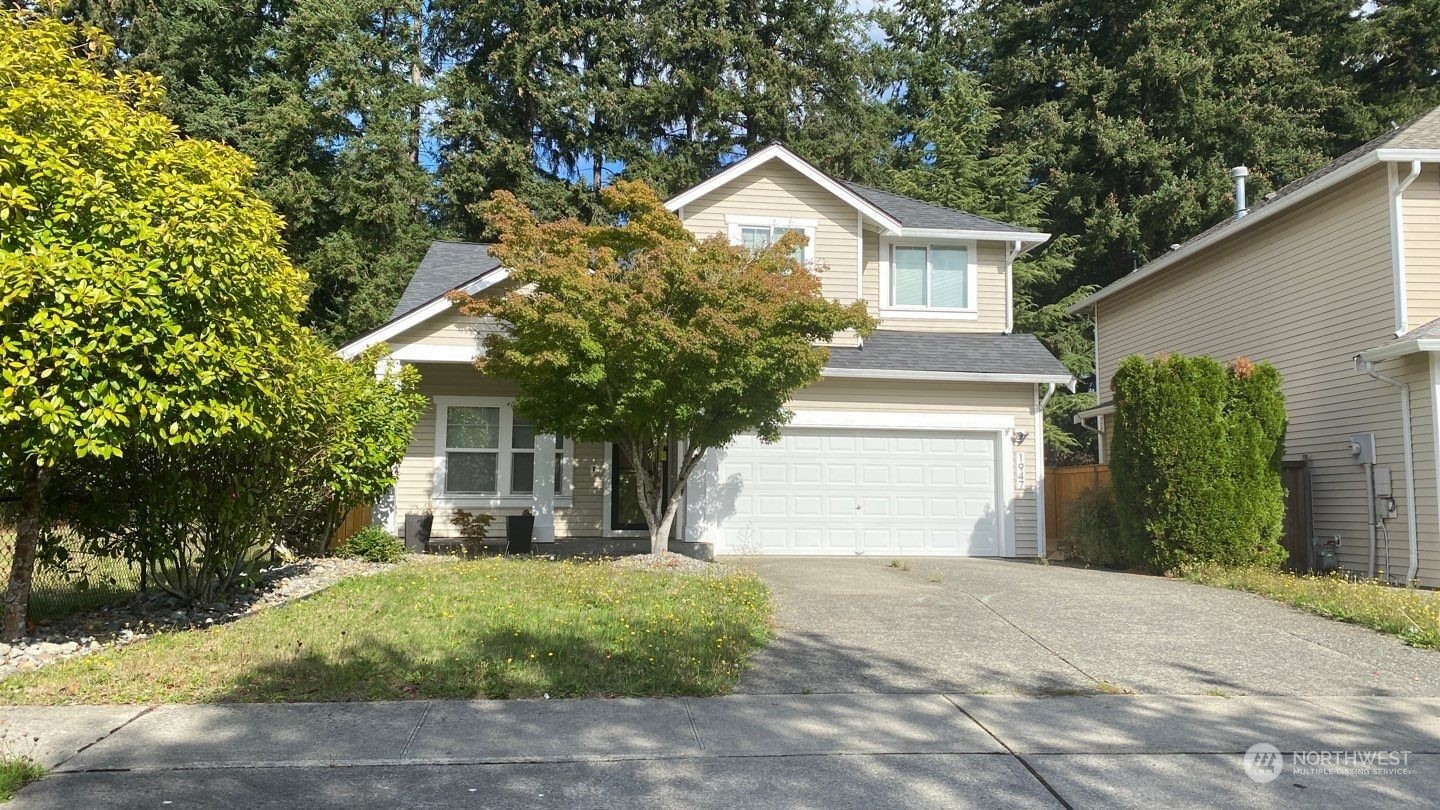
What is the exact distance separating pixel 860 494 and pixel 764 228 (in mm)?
4864

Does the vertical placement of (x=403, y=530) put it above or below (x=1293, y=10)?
below

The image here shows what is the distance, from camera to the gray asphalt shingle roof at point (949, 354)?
14.6 m

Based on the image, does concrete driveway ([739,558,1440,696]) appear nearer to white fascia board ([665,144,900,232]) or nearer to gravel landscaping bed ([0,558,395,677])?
gravel landscaping bed ([0,558,395,677])

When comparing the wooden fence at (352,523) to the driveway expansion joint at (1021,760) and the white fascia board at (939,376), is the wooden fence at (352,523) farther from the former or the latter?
the driveway expansion joint at (1021,760)

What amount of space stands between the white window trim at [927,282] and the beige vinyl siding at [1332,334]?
4.32 metres

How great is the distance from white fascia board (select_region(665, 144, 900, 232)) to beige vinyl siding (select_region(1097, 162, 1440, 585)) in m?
5.99

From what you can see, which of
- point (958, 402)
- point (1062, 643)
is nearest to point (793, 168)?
point (958, 402)

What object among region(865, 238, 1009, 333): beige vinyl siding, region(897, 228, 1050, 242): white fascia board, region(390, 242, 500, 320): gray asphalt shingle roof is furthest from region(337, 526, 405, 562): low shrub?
region(897, 228, 1050, 242): white fascia board

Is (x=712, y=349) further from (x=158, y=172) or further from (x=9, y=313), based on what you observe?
(x=9, y=313)

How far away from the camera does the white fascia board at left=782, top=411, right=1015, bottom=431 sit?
47.9 ft

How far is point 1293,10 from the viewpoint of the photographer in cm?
2995

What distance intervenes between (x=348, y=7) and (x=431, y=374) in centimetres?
1821

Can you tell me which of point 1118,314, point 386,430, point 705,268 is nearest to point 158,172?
point 386,430

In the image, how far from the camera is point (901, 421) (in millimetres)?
14719
